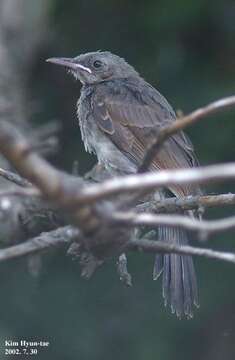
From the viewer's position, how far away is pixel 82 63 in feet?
23.3

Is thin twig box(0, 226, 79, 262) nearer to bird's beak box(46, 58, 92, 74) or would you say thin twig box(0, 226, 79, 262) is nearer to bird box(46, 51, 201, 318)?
bird box(46, 51, 201, 318)

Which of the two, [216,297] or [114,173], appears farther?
[216,297]

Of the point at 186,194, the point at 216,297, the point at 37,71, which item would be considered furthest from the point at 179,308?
the point at 37,71

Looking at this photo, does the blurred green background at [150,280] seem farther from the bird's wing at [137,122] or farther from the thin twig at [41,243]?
the thin twig at [41,243]

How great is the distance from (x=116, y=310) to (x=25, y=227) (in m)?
2.48

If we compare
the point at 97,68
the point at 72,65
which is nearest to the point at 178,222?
the point at 72,65

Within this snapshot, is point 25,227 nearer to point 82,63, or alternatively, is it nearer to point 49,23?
point 82,63

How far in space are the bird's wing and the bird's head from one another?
5.8 inches

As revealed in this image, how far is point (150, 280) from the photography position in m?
7.63

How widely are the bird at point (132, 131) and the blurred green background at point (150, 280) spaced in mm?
857

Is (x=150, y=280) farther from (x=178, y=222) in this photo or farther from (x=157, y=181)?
(x=157, y=181)

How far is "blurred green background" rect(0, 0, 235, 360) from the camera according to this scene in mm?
7449

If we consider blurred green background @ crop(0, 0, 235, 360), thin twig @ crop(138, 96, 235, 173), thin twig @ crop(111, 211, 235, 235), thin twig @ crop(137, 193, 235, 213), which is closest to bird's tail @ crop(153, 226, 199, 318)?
thin twig @ crop(137, 193, 235, 213)

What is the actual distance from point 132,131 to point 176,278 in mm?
1199
